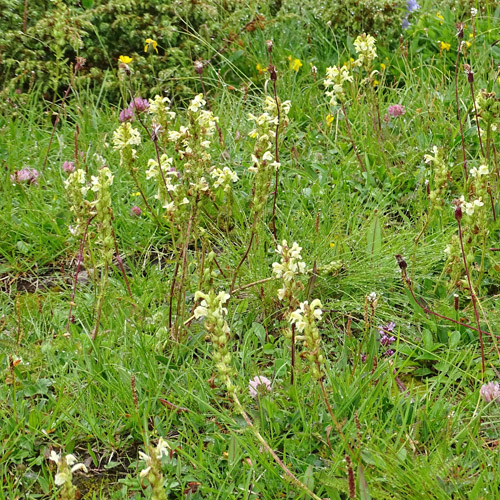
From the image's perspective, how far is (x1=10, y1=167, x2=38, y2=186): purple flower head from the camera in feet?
10.8

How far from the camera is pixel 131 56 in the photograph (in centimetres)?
424

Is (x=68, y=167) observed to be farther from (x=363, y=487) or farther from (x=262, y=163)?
(x=363, y=487)

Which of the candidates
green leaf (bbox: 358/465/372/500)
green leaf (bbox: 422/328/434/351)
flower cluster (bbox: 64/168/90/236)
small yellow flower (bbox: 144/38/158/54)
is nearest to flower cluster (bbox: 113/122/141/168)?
flower cluster (bbox: 64/168/90/236)

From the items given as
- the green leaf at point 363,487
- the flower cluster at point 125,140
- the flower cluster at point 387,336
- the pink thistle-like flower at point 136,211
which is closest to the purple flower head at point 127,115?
the pink thistle-like flower at point 136,211

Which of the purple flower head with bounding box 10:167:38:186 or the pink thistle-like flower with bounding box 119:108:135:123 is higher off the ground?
the pink thistle-like flower with bounding box 119:108:135:123

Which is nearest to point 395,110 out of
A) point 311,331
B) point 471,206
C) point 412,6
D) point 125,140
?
point 412,6

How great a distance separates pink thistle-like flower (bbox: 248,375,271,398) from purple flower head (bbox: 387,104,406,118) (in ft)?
6.39

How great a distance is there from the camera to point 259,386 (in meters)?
2.12

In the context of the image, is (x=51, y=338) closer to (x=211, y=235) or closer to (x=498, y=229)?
(x=211, y=235)

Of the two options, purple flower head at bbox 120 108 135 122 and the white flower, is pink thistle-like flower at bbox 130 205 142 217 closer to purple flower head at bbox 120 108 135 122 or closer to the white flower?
purple flower head at bbox 120 108 135 122

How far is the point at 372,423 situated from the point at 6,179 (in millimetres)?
2096

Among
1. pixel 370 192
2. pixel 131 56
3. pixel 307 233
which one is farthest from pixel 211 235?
pixel 131 56

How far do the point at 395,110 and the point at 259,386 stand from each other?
2.02 meters

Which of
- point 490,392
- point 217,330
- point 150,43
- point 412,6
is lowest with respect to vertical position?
point 150,43
